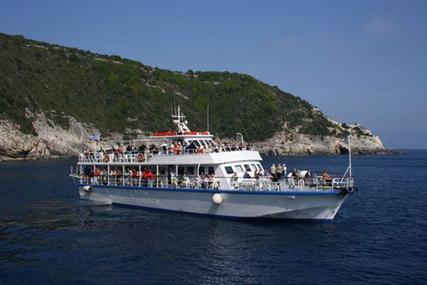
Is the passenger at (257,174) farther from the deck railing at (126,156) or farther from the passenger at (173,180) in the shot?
the passenger at (173,180)

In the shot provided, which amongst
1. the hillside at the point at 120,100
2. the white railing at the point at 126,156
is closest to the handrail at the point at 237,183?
the white railing at the point at 126,156

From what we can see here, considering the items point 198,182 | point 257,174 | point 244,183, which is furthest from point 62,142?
point 244,183

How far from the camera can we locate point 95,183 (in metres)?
36.1

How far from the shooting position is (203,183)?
29109 mm

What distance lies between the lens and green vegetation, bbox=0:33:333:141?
11088 cm

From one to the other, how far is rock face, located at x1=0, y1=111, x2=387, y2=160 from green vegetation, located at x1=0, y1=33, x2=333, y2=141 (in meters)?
2.26

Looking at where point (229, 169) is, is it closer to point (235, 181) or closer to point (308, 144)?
point (235, 181)

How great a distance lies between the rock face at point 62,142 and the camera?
91750 millimetres

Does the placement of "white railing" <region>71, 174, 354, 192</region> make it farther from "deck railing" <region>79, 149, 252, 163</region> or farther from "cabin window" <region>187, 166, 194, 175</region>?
"deck railing" <region>79, 149, 252, 163</region>

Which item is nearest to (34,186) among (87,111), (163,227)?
(163,227)

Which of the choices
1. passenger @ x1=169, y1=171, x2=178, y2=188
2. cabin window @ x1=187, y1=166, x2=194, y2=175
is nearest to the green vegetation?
passenger @ x1=169, y1=171, x2=178, y2=188

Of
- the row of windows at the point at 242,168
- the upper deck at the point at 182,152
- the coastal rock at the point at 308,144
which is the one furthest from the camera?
the coastal rock at the point at 308,144

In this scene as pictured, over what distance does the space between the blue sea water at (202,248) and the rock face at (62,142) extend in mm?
61931

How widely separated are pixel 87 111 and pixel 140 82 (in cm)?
2558
